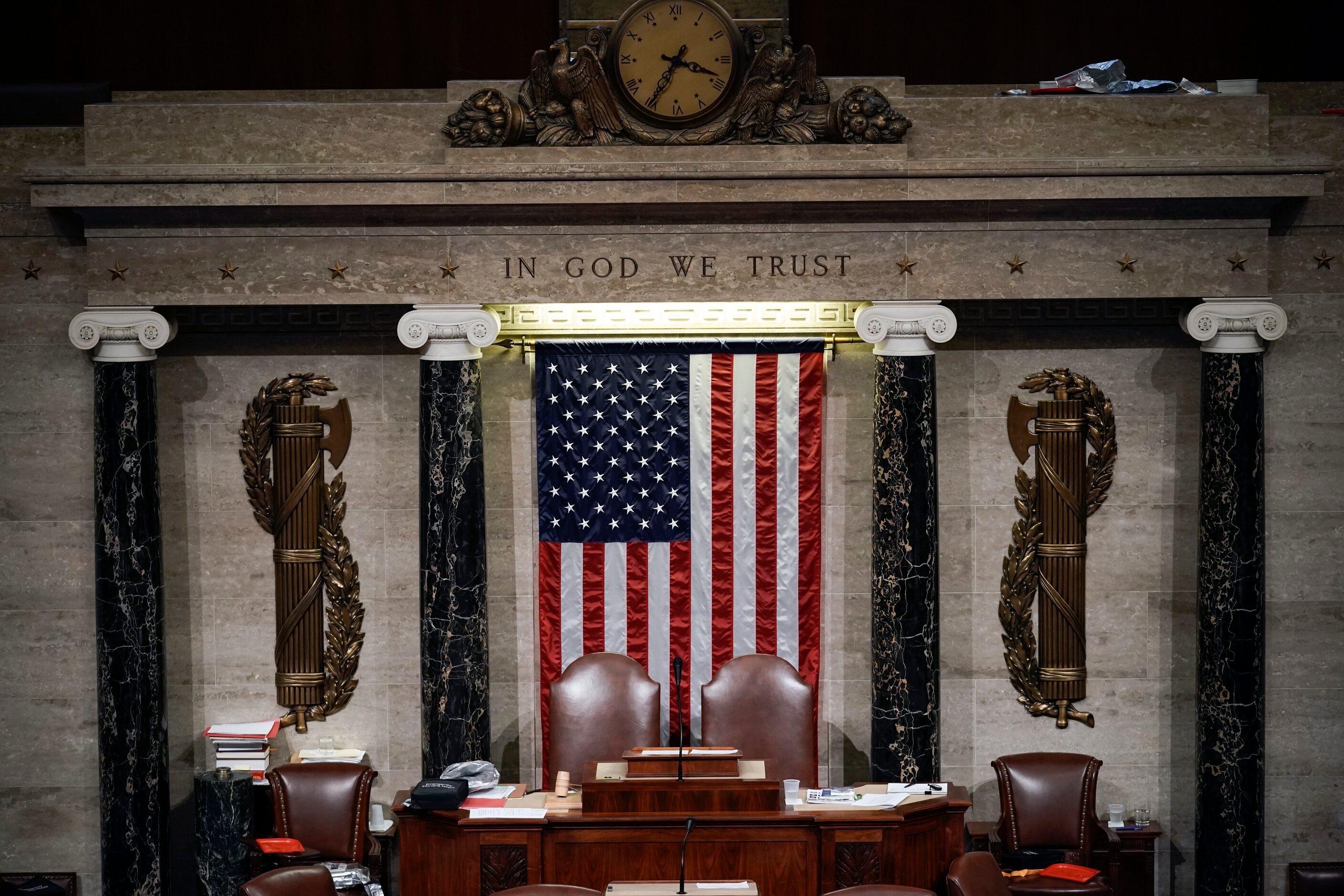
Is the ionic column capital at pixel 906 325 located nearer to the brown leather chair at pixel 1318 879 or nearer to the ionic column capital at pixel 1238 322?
the ionic column capital at pixel 1238 322

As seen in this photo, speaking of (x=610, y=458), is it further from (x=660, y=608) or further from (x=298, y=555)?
(x=298, y=555)

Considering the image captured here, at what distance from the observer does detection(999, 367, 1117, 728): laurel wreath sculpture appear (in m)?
10.6

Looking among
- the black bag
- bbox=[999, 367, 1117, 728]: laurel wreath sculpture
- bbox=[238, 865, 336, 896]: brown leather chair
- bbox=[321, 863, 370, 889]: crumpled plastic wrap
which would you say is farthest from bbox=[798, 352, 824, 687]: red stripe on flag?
bbox=[238, 865, 336, 896]: brown leather chair

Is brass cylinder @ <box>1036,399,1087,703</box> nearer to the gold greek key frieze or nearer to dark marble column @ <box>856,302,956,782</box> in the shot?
dark marble column @ <box>856,302,956,782</box>

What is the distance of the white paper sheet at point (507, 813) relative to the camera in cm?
911

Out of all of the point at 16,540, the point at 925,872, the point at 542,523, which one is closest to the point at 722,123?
the point at 542,523

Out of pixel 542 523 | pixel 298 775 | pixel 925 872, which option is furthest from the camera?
pixel 542 523

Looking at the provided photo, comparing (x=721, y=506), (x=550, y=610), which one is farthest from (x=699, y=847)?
(x=721, y=506)

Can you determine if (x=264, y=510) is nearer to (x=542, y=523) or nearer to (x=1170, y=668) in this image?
(x=542, y=523)

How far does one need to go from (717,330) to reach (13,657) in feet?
18.7

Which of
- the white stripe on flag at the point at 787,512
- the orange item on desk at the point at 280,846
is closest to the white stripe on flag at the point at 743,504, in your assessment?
the white stripe on flag at the point at 787,512

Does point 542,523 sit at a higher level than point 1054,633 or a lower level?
higher

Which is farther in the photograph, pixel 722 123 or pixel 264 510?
pixel 264 510

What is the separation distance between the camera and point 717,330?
10688 mm
